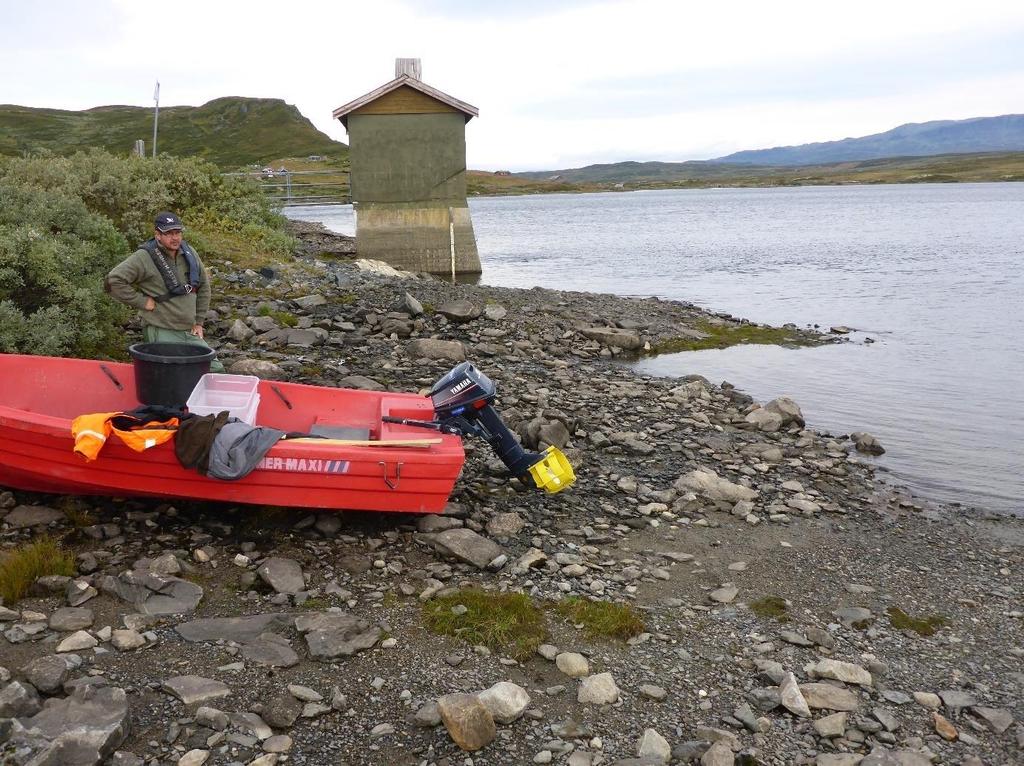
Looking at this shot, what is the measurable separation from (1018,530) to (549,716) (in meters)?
6.61

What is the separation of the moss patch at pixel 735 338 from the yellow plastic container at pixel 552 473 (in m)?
9.97

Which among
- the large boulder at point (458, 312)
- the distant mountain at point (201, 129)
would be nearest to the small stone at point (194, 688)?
the large boulder at point (458, 312)

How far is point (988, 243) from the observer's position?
4544 centimetres

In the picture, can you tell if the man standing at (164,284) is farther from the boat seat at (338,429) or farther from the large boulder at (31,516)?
the large boulder at (31,516)

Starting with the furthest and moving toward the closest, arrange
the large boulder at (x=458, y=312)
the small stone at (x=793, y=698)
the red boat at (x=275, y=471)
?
the large boulder at (x=458, y=312) → the red boat at (x=275, y=471) → the small stone at (x=793, y=698)

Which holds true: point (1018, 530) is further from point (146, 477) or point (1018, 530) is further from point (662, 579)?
point (146, 477)

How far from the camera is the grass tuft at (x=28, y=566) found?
598cm

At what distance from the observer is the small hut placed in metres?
26.3

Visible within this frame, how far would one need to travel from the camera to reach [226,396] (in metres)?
8.16

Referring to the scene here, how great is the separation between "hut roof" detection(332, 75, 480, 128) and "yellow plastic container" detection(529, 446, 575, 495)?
65.7 ft

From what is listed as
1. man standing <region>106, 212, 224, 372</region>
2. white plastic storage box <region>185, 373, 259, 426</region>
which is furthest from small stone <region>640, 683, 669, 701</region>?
man standing <region>106, 212, 224, 372</region>

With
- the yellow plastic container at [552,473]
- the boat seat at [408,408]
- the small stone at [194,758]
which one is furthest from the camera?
the yellow plastic container at [552,473]

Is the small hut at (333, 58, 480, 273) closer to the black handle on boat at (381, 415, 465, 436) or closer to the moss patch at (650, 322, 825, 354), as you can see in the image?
the moss patch at (650, 322, 825, 354)

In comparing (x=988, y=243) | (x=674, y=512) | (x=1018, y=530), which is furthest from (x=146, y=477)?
(x=988, y=243)
